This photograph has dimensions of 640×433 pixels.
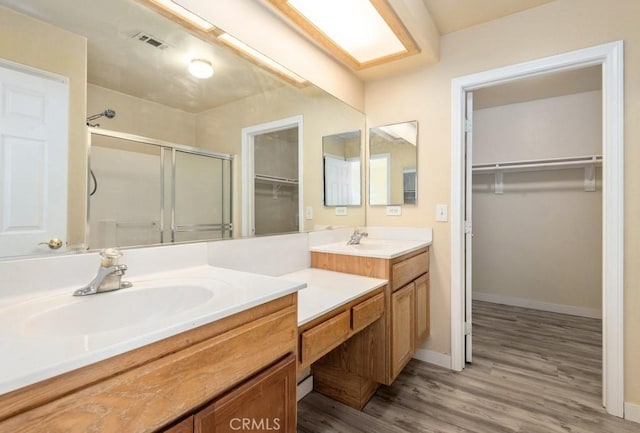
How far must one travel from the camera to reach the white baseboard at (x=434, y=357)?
2201 mm

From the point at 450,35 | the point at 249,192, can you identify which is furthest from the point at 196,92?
the point at 450,35

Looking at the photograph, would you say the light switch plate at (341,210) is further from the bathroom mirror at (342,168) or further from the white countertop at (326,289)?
the white countertop at (326,289)

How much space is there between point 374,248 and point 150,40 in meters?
1.64

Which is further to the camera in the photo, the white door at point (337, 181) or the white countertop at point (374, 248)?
the white door at point (337, 181)

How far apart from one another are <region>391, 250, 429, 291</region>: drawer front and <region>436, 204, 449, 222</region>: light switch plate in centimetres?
26

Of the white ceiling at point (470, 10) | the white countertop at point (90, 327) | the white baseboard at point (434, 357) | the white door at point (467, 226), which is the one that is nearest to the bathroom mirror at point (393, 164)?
the white door at point (467, 226)

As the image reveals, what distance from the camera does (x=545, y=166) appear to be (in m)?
3.22

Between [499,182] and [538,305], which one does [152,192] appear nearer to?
[499,182]

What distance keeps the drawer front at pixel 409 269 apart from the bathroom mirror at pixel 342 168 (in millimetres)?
693

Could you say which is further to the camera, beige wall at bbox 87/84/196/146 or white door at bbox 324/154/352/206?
white door at bbox 324/154/352/206

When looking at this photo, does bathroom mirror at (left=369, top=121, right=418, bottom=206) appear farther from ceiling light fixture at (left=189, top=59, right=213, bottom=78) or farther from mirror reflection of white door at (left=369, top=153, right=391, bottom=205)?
ceiling light fixture at (left=189, top=59, right=213, bottom=78)

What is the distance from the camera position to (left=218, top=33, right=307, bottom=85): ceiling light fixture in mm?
1462

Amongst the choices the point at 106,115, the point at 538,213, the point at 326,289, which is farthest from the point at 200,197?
the point at 538,213

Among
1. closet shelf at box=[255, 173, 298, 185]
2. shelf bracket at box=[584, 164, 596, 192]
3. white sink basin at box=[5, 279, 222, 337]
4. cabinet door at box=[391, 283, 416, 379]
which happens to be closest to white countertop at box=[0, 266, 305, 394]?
white sink basin at box=[5, 279, 222, 337]
